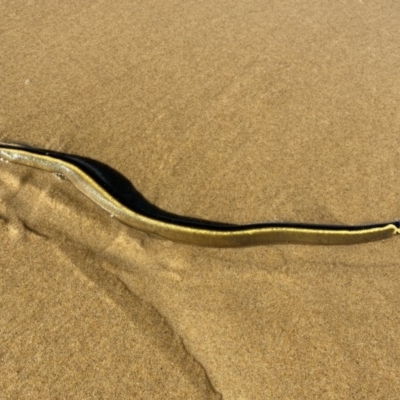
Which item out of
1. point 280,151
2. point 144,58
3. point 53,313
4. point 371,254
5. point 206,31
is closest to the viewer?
point 53,313

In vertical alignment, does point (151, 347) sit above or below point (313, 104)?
above

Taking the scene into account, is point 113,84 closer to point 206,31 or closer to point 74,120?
point 74,120

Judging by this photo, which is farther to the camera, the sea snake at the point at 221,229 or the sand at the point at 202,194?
the sea snake at the point at 221,229

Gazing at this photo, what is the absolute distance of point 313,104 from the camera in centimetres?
630

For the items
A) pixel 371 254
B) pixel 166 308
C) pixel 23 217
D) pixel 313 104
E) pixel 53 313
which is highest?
pixel 23 217

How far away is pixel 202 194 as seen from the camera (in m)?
5.31

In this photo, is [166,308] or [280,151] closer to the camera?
[166,308]

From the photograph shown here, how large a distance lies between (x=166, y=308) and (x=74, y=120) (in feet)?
9.89

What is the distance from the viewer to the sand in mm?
4016

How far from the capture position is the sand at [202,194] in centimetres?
402

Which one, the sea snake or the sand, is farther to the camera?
the sea snake

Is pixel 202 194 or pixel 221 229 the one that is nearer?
pixel 221 229

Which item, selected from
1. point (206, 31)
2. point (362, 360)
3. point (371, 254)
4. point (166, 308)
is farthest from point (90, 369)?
point (206, 31)

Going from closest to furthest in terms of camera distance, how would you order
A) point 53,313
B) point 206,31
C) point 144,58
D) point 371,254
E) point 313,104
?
point 53,313 → point 371,254 → point 313,104 → point 144,58 → point 206,31
